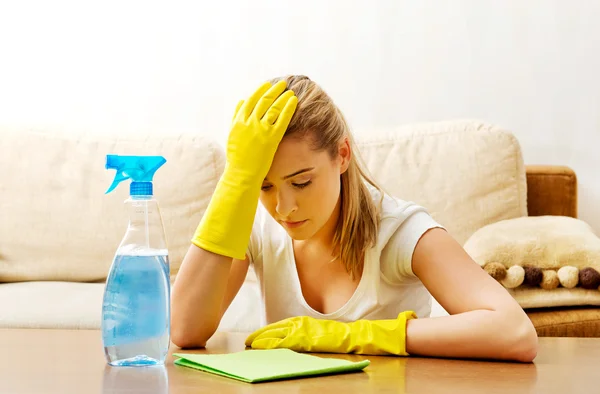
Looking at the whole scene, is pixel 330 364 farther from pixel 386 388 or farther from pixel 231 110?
pixel 231 110

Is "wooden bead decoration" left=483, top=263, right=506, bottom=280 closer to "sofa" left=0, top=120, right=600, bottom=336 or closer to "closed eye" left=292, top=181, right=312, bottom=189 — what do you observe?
"sofa" left=0, top=120, right=600, bottom=336

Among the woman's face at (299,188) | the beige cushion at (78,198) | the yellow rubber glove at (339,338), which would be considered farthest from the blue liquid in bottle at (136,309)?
the beige cushion at (78,198)

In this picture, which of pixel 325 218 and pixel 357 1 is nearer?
pixel 325 218

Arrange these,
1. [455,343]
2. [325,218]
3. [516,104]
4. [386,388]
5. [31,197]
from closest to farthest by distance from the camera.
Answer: [386,388] < [455,343] < [325,218] < [31,197] < [516,104]

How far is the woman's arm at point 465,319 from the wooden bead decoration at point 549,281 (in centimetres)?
93

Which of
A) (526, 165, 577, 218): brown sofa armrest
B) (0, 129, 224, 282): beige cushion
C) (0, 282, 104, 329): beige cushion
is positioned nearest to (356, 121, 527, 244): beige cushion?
(526, 165, 577, 218): brown sofa armrest

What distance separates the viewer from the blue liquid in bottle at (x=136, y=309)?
0.93m

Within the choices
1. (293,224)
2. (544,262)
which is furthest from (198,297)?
(544,262)

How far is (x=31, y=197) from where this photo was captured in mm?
2568

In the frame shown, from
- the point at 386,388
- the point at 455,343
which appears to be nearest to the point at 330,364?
the point at 386,388

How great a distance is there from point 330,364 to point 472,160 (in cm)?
178

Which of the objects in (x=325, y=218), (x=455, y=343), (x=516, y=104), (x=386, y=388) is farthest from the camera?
(x=516, y=104)

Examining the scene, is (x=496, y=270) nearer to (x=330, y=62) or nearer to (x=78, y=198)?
(x=330, y=62)

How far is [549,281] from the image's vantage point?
211 cm
